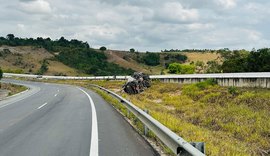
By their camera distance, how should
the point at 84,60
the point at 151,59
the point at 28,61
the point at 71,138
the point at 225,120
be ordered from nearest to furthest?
the point at 71,138
the point at 225,120
the point at 28,61
the point at 84,60
the point at 151,59

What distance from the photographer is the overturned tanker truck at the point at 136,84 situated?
37719mm

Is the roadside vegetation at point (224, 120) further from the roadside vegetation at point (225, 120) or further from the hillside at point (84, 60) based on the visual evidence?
the hillside at point (84, 60)

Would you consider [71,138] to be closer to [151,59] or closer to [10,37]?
[151,59]

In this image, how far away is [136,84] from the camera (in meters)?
38.2

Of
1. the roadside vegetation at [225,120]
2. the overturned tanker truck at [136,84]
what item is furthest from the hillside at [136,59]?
the roadside vegetation at [225,120]

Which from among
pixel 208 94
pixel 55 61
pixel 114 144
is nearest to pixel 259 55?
pixel 208 94

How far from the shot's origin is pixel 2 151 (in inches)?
336

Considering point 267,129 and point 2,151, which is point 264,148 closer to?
point 267,129

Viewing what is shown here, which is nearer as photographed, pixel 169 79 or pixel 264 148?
pixel 264 148

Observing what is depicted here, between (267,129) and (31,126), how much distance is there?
27.5ft

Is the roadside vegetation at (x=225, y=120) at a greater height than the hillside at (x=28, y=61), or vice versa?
the hillside at (x=28, y=61)

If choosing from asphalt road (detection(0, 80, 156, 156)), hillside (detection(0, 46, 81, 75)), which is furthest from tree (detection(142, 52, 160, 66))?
asphalt road (detection(0, 80, 156, 156))

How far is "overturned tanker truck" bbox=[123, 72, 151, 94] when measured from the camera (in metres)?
37.7

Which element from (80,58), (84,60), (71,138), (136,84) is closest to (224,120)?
(71,138)
